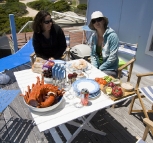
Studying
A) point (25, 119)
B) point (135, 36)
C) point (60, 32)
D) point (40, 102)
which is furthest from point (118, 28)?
point (40, 102)

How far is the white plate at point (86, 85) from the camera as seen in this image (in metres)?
1.89

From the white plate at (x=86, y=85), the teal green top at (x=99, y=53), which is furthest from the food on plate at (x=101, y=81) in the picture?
the teal green top at (x=99, y=53)

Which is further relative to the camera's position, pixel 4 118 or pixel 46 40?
pixel 46 40

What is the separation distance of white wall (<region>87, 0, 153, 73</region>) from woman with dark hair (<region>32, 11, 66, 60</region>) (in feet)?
6.24

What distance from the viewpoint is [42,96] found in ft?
5.41

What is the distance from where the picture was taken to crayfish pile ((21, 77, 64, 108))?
1.58 metres

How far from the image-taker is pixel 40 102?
1.60m

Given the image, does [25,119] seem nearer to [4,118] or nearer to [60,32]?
[4,118]

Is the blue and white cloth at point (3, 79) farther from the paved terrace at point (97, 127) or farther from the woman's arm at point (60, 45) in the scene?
the woman's arm at point (60, 45)

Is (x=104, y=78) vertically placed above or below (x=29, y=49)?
above

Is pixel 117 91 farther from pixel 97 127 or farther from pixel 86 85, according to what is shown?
pixel 97 127

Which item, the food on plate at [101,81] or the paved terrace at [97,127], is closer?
the food on plate at [101,81]

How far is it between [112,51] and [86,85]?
1.05 metres

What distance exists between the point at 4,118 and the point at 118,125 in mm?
1853
